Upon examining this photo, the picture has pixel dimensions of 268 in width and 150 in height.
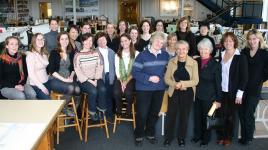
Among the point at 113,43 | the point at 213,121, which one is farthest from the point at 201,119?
the point at 113,43

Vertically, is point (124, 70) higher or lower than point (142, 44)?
lower

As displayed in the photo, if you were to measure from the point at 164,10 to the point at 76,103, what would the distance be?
11874 mm

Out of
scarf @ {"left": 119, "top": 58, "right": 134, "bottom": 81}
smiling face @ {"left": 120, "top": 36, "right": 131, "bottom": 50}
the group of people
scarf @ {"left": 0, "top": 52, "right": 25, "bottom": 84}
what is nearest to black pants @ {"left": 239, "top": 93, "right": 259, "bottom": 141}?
the group of people

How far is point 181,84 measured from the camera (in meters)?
3.78

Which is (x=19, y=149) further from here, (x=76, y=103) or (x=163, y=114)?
(x=163, y=114)

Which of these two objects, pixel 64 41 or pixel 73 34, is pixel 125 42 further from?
pixel 73 34

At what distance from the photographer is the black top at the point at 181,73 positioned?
3.83m

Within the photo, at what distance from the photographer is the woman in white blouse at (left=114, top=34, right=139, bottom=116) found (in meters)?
4.30

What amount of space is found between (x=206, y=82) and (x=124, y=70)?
1159 mm

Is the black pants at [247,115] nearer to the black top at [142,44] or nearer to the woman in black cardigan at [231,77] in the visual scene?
the woman in black cardigan at [231,77]

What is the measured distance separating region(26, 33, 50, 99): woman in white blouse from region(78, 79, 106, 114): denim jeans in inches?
19.2

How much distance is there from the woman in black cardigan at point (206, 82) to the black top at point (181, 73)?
0.19 m

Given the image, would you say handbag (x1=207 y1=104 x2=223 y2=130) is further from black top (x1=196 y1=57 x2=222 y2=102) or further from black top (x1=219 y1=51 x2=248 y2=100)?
black top (x1=219 y1=51 x2=248 y2=100)

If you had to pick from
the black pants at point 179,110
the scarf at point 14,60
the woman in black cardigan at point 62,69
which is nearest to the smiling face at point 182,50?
the black pants at point 179,110
